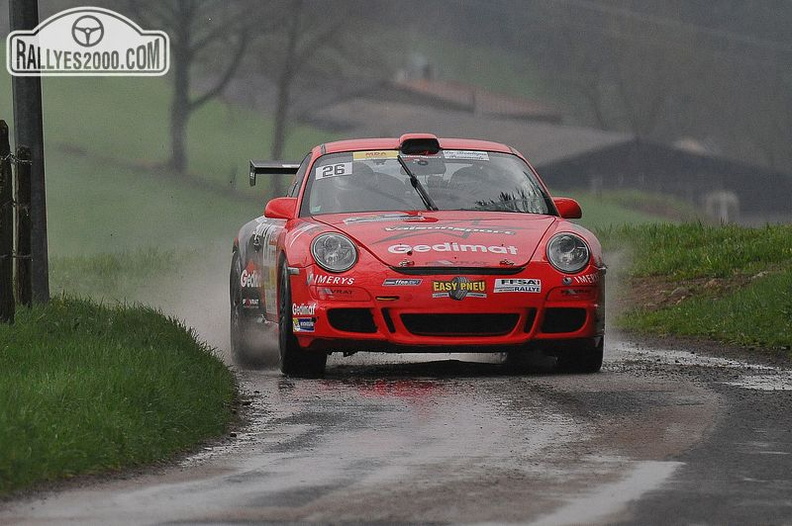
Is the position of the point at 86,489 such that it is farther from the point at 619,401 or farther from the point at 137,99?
the point at 137,99

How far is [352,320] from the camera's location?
34.3 feet

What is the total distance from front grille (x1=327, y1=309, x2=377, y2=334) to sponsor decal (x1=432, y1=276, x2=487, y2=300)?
0.43m

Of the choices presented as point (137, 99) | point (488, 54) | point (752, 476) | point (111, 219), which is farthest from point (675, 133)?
point (752, 476)

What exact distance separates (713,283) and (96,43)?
49.5 m

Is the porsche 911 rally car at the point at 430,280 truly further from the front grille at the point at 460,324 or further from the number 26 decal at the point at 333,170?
the number 26 decal at the point at 333,170

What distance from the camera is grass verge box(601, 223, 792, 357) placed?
14.1m

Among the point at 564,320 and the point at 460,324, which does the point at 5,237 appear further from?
the point at 564,320

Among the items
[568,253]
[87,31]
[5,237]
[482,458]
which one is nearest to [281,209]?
[5,237]

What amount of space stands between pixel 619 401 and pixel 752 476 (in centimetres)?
250

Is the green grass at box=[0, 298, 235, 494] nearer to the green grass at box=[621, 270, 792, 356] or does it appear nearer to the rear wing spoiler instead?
the rear wing spoiler

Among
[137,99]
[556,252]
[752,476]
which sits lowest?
[752,476]

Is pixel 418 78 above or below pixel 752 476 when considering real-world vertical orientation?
above

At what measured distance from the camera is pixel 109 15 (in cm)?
6588

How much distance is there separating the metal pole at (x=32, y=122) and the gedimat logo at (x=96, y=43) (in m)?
43.7
